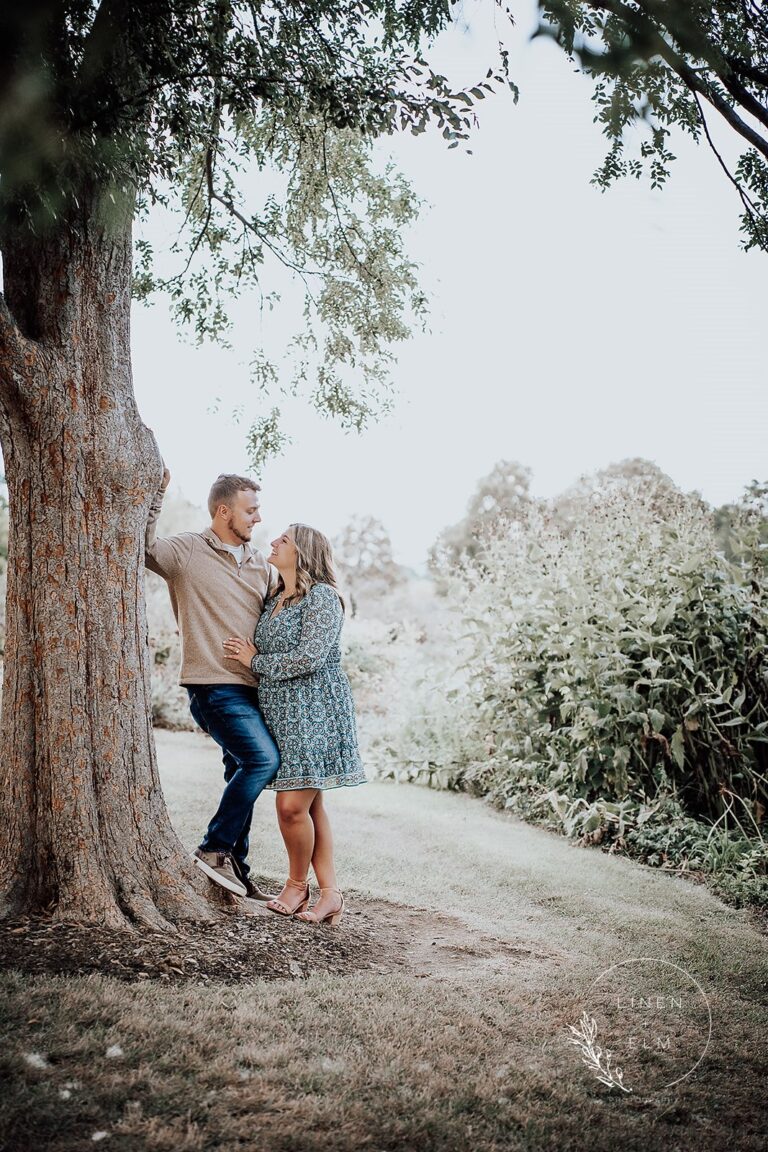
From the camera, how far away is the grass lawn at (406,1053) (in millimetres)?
2514

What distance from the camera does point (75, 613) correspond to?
377 cm

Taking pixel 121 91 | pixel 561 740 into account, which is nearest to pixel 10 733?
pixel 121 91

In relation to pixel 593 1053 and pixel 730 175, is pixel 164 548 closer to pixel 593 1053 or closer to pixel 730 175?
pixel 593 1053

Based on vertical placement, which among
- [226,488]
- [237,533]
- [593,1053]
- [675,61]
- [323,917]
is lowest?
[593,1053]

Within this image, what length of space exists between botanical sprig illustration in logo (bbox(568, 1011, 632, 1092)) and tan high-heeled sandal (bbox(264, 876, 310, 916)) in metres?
1.50

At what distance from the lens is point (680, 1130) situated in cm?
278

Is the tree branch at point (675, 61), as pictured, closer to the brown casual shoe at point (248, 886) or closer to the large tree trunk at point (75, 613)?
the large tree trunk at point (75, 613)

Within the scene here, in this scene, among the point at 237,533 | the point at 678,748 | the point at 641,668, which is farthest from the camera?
the point at 641,668

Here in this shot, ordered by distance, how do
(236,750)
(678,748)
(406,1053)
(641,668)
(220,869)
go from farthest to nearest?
1. (641,668)
2. (678,748)
3. (236,750)
4. (220,869)
5. (406,1053)

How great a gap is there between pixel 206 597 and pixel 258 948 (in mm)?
1684

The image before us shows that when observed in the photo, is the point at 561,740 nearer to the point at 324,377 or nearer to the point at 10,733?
the point at 324,377

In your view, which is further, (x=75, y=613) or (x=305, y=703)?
(x=305, y=703)

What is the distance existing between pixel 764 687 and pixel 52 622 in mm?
5388

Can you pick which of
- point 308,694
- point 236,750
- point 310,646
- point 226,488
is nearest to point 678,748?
point 308,694
